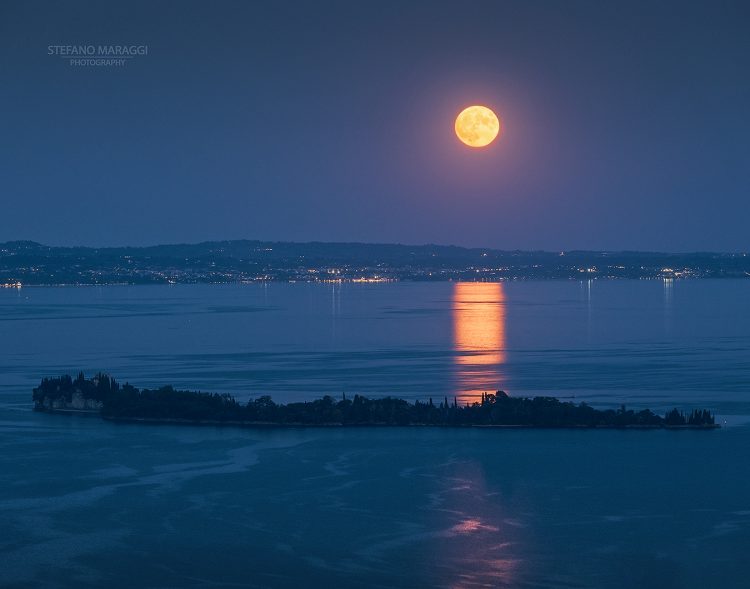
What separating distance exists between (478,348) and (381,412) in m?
18.1

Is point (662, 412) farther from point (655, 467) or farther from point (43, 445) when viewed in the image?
point (43, 445)

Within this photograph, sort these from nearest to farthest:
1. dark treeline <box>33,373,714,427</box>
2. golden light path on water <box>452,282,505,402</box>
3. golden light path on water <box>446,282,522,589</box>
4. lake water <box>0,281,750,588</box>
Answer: golden light path on water <box>446,282,522,589</box>
lake water <box>0,281,750,588</box>
dark treeline <box>33,373,714,427</box>
golden light path on water <box>452,282,505,402</box>

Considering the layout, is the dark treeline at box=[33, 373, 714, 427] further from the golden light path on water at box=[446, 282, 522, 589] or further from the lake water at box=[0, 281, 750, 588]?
the golden light path on water at box=[446, 282, 522, 589]

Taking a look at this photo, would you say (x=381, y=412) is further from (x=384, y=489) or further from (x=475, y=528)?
(x=475, y=528)

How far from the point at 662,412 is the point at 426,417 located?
5.19 meters

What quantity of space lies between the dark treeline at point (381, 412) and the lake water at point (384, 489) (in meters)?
0.51

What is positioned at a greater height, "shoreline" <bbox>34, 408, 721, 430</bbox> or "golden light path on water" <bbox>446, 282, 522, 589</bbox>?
"shoreline" <bbox>34, 408, 721, 430</bbox>

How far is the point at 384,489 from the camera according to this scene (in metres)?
20.4

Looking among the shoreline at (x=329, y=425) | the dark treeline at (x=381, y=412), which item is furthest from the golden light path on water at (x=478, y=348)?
Answer: the shoreline at (x=329, y=425)

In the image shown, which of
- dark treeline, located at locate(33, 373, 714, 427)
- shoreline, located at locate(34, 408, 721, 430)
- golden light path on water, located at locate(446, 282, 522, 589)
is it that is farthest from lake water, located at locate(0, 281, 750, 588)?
dark treeline, located at locate(33, 373, 714, 427)

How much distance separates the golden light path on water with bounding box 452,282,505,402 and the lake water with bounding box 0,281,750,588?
0.24 m

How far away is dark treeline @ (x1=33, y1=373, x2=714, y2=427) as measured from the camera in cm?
2598

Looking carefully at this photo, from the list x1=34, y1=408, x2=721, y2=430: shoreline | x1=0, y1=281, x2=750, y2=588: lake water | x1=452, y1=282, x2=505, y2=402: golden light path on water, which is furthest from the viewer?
x1=452, y1=282, x2=505, y2=402: golden light path on water

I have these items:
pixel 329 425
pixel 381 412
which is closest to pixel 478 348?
pixel 381 412
